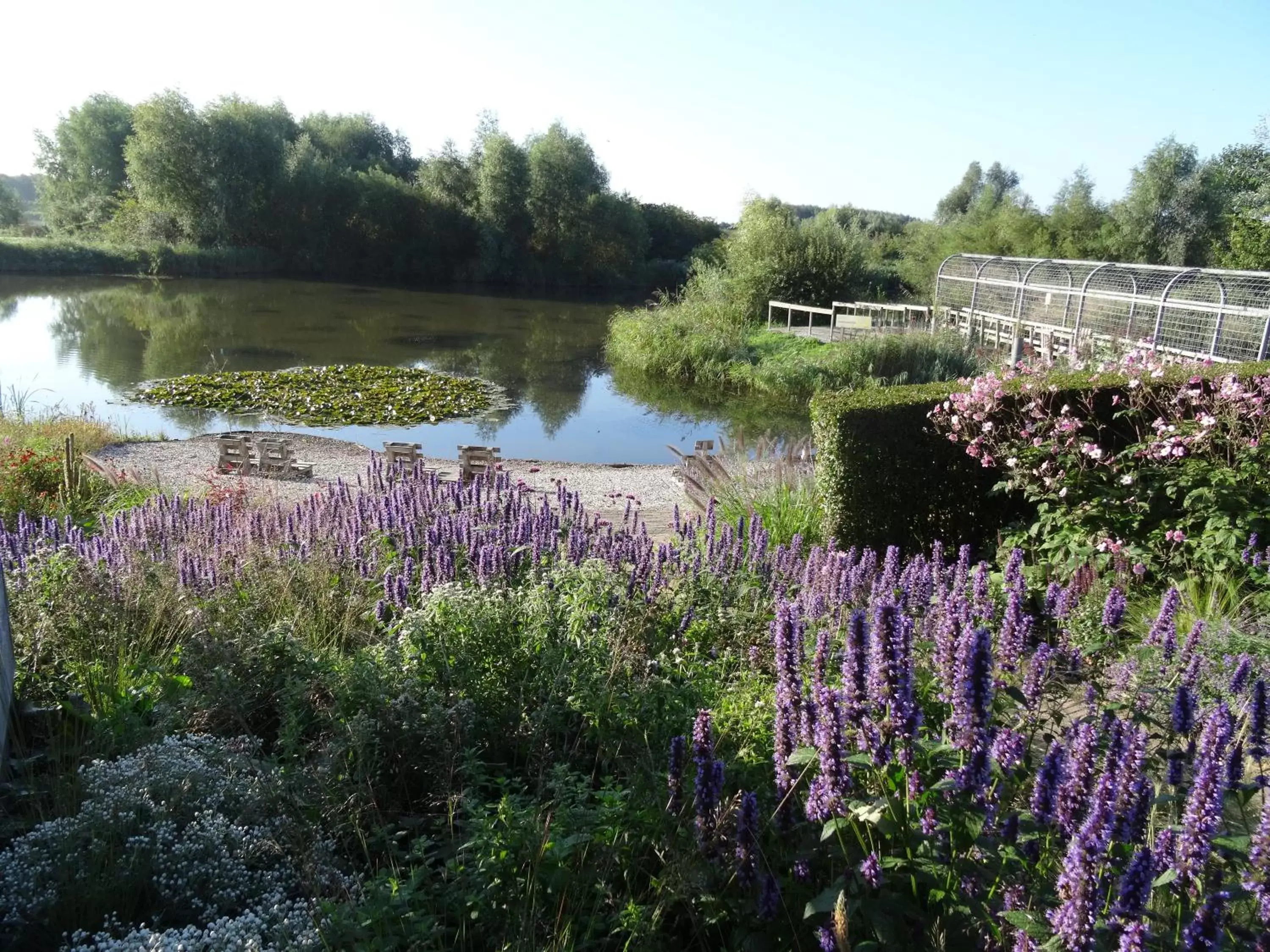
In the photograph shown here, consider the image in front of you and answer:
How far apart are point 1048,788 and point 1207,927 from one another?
17.0 inches

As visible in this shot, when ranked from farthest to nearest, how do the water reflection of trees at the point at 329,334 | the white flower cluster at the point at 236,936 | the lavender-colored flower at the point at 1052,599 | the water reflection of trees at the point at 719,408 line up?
1. the water reflection of trees at the point at 329,334
2. the water reflection of trees at the point at 719,408
3. the lavender-colored flower at the point at 1052,599
4. the white flower cluster at the point at 236,936

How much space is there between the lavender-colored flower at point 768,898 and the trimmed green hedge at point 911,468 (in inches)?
181

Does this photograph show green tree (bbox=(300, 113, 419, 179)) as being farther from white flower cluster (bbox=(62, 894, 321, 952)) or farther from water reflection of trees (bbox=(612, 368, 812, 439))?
white flower cluster (bbox=(62, 894, 321, 952))

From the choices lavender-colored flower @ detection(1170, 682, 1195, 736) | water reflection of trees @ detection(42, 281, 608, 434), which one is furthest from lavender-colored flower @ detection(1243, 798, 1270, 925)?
water reflection of trees @ detection(42, 281, 608, 434)

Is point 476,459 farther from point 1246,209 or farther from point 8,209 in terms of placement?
point 8,209

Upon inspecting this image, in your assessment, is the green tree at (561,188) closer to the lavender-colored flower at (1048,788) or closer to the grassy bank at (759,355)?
the grassy bank at (759,355)

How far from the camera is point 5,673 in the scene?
286cm

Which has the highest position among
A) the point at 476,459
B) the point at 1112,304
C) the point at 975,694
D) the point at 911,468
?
the point at 1112,304

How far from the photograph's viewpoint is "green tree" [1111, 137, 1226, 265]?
3119cm

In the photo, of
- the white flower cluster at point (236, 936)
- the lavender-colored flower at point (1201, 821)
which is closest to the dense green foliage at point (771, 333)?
the lavender-colored flower at point (1201, 821)

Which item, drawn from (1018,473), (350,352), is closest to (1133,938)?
(1018,473)

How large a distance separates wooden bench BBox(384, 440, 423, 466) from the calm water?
379 centimetres

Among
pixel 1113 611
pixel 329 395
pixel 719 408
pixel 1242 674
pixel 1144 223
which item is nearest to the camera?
pixel 1242 674

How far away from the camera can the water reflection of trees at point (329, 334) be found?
855 inches
